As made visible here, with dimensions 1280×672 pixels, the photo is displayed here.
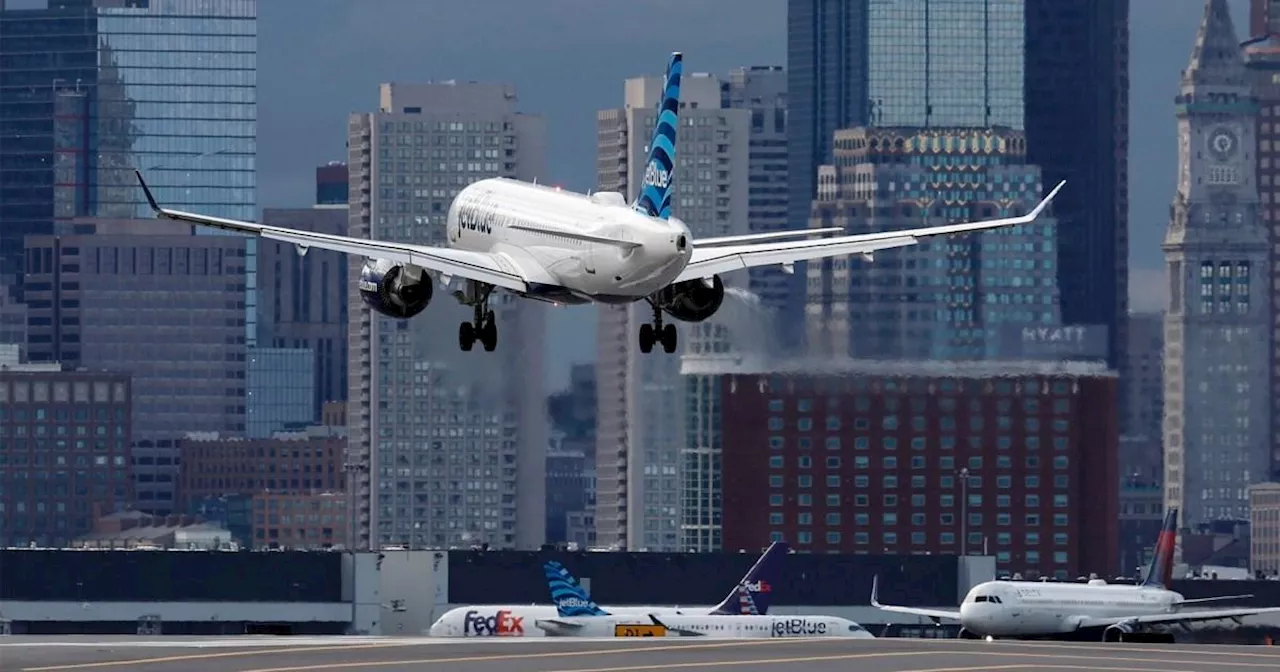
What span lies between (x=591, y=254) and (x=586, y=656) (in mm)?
23412

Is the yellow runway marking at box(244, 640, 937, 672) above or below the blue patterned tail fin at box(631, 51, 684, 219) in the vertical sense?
below

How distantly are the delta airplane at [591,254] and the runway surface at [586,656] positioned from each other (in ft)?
48.8

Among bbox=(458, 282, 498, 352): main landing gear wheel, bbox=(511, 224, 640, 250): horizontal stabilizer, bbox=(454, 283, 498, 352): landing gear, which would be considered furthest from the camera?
bbox=(454, 283, 498, 352): landing gear

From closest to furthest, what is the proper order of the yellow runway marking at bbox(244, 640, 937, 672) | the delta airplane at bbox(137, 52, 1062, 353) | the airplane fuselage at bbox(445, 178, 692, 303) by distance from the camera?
the airplane fuselage at bbox(445, 178, 692, 303) < the delta airplane at bbox(137, 52, 1062, 353) < the yellow runway marking at bbox(244, 640, 937, 672)

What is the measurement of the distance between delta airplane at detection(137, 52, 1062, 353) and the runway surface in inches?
585

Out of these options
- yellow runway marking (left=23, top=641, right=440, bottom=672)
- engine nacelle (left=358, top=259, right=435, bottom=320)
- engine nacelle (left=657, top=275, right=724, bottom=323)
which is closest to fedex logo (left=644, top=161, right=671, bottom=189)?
engine nacelle (left=657, top=275, right=724, bottom=323)

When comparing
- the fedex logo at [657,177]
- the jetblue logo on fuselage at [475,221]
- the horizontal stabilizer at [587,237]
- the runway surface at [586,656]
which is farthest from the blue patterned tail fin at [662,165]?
the runway surface at [586,656]

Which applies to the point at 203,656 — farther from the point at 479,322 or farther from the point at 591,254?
the point at 591,254

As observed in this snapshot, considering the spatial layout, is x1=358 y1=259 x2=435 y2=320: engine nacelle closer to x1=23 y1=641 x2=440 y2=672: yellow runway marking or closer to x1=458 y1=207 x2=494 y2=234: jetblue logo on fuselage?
x1=458 y1=207 x2=494 y2=234: jetblue logo on fuselage

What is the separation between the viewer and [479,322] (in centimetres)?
13412

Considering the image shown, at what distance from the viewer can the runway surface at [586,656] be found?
444 ft

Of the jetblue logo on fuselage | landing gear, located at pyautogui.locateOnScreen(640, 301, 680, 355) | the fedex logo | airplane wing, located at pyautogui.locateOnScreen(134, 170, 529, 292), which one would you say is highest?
the fedex logo

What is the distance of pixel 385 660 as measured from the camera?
139250mm

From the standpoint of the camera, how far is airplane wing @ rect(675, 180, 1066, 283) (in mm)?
129375
